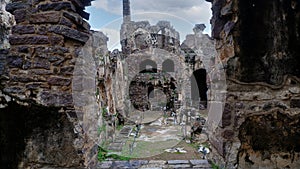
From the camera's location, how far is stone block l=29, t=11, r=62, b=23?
89.6 inches

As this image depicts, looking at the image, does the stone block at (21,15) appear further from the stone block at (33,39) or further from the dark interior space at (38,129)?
the dark interior space at (38,129)

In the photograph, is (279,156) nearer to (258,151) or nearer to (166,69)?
(258,151)

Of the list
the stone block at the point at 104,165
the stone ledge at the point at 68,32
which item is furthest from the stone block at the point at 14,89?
the stone block at the point at 104,165

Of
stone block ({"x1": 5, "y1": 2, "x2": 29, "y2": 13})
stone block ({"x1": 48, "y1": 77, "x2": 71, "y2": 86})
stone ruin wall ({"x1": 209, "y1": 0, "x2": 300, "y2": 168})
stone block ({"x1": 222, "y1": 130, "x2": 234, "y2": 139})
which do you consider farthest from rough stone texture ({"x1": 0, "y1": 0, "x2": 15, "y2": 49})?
stone block ({"x1": 222, "y1": 130, "x2": 234, "y2": 139})

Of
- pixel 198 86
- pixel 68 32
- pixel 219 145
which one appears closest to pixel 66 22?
pixel 68 32

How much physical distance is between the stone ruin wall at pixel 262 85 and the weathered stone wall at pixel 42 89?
1.57 metres

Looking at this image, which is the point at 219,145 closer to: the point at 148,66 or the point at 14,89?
the point at 14,89

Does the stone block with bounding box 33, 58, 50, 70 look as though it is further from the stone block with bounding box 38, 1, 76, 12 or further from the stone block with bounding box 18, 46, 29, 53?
the stone block with bounding box 38, 1, 76, 12

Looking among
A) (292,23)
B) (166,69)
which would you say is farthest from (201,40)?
(292,23)

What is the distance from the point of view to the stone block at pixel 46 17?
2.28 meters

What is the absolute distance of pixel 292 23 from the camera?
223 cm

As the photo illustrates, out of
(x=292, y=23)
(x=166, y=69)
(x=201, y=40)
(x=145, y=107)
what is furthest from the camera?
(x=166, y=69)

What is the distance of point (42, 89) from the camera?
2281 mm

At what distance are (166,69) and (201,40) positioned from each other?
14.2ft
